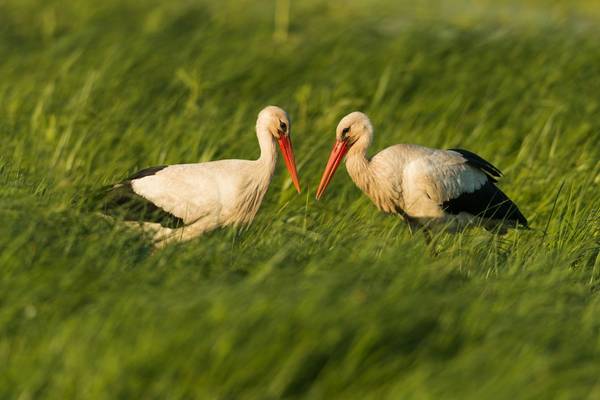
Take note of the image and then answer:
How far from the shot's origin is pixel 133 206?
647cm

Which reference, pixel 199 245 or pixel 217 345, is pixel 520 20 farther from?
pixel 217 345

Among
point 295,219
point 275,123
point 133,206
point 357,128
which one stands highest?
point 275,123

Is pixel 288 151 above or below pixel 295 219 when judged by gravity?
above

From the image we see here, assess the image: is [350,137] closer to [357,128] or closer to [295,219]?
[357,128]

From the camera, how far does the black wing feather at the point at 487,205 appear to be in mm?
7211

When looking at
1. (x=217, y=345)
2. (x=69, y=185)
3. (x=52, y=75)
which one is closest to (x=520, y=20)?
(x=52, y=75)

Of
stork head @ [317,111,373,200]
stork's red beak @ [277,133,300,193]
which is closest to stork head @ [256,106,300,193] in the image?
stork's red beak @ [277,133,300,193]

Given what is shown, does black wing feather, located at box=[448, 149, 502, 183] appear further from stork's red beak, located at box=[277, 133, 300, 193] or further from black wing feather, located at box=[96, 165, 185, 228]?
black wing feather, located at box=[96, 165, 185, 228]

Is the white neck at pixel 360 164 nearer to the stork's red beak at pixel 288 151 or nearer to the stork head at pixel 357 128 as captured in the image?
the stork head at pixel 357 128

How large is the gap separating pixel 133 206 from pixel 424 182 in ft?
5.51

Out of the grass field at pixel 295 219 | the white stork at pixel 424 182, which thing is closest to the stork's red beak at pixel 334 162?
the white stork at pixel 424 182

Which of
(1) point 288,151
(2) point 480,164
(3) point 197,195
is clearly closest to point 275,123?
(1) point 288,151

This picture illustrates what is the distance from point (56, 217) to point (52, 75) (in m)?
4.55

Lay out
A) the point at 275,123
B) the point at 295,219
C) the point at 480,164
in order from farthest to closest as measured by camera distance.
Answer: the point at 480,164, the point at 275,123, the point at 295,219
